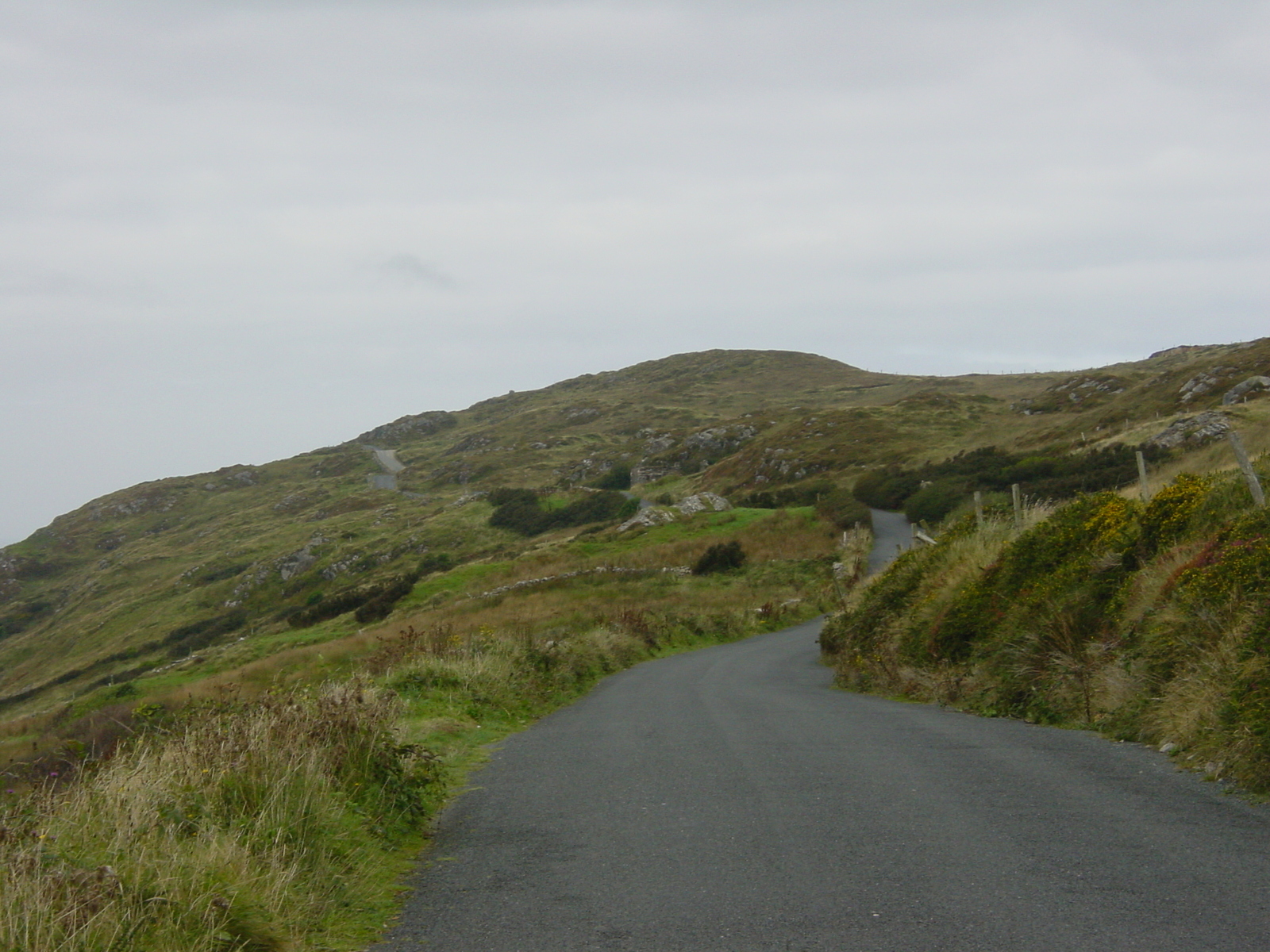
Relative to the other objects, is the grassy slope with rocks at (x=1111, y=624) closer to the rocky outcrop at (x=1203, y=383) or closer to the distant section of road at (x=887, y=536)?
the distant section of road at (x=887, y=536)

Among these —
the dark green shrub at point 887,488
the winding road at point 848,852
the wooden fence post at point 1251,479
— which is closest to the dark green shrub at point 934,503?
the dark green shrub at point 887,488

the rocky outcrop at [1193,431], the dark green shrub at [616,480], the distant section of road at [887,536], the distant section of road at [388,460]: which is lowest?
the distant section of road at [887,536]

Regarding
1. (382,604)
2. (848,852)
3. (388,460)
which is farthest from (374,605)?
(388,460)

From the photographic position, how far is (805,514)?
185 ft

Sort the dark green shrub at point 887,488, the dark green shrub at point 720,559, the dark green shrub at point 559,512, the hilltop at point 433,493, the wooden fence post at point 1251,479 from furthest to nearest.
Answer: the dark green shrub at point 559,512, the dark green shrub at point 887,488, the hilltop at point 433,493, the dark green shrub at point 720,559, the wooden fence post at point 1251,479

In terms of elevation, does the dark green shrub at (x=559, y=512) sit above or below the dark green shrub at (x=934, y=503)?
above

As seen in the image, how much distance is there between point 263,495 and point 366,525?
225 ft

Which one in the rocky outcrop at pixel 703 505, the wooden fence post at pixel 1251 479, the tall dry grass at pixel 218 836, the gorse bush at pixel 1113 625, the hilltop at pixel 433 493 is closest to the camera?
the tall dry grass at pixel 218 836

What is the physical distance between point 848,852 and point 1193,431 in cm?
3953

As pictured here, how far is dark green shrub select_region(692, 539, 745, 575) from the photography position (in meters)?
47.2

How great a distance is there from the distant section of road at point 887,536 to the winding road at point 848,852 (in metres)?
30.0

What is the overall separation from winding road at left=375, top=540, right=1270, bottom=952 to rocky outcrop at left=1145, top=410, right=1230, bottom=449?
32.2 metres

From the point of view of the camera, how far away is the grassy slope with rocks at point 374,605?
486 cm

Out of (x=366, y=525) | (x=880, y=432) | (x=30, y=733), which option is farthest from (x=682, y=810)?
(x=366, y=525)
